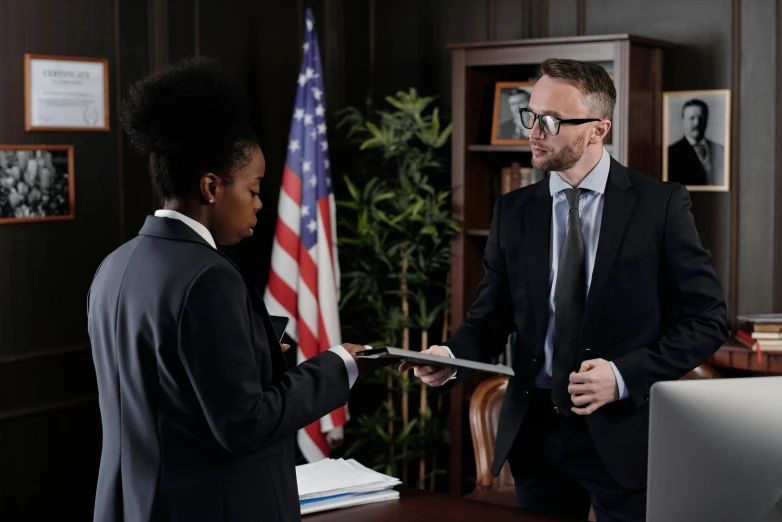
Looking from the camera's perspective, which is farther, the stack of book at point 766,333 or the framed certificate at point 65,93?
the stack of book at point 766,333

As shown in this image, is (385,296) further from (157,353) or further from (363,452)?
(157,353)

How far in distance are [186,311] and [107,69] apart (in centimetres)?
236

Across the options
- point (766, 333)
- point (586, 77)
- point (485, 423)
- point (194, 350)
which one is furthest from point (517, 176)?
point (194, 350)

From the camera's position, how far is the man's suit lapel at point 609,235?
7.98 feet

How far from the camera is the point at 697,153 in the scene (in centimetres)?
416

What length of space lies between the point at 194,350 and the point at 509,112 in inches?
117

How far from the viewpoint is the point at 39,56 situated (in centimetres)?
351

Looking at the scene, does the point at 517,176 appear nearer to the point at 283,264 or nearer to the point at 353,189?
the point at 353,189

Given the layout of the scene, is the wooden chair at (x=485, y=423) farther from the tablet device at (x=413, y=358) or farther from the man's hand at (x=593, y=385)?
the tablet device at (x=413, y=358)

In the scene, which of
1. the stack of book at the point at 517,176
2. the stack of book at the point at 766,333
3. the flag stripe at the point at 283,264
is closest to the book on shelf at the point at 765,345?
the stack of book at the point at 766,333

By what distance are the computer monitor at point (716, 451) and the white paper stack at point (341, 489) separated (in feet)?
3.09

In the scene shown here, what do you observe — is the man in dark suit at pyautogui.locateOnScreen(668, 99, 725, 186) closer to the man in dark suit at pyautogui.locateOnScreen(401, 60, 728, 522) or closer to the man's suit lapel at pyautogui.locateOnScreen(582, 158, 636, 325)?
the man in dark suit at pyautogui.locateOnScreen(401, 60, 728, 522)

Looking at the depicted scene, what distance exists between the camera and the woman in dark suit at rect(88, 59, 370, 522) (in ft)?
5.40

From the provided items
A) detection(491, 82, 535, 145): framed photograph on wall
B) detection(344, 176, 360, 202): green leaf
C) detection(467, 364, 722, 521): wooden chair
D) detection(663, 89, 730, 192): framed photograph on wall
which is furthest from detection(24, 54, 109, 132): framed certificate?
detection(663, 89, 730, 192): framed photograph on wall
